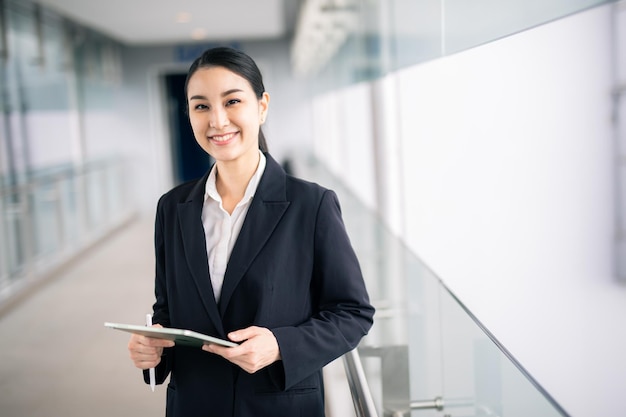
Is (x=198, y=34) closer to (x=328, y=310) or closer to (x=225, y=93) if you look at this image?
(x=225, y=93)

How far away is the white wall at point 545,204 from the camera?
1284mm

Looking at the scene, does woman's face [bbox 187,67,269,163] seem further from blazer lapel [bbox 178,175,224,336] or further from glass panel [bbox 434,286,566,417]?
glass panel [bbox 434,286,566,417]

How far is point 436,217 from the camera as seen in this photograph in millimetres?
2863

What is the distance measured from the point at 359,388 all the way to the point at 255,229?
1.15 metres

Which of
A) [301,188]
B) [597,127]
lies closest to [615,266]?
[597,127]

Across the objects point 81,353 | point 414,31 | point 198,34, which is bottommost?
point 81,353

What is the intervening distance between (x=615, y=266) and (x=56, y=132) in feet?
33.7

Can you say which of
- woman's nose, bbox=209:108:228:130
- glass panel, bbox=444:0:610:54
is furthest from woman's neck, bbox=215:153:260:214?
glass panel, bbox=444:0:610:54

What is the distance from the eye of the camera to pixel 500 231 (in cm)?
189

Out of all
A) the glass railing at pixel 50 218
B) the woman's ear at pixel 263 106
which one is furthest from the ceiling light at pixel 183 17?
the woman's ear at pixel 263 106

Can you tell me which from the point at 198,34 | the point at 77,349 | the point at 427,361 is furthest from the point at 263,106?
the point at 198,34

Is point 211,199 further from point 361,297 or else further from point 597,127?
point 597,127

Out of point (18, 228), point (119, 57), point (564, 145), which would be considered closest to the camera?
point (564, 145)

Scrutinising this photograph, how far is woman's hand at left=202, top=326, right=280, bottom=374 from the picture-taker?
1391 millimetres
